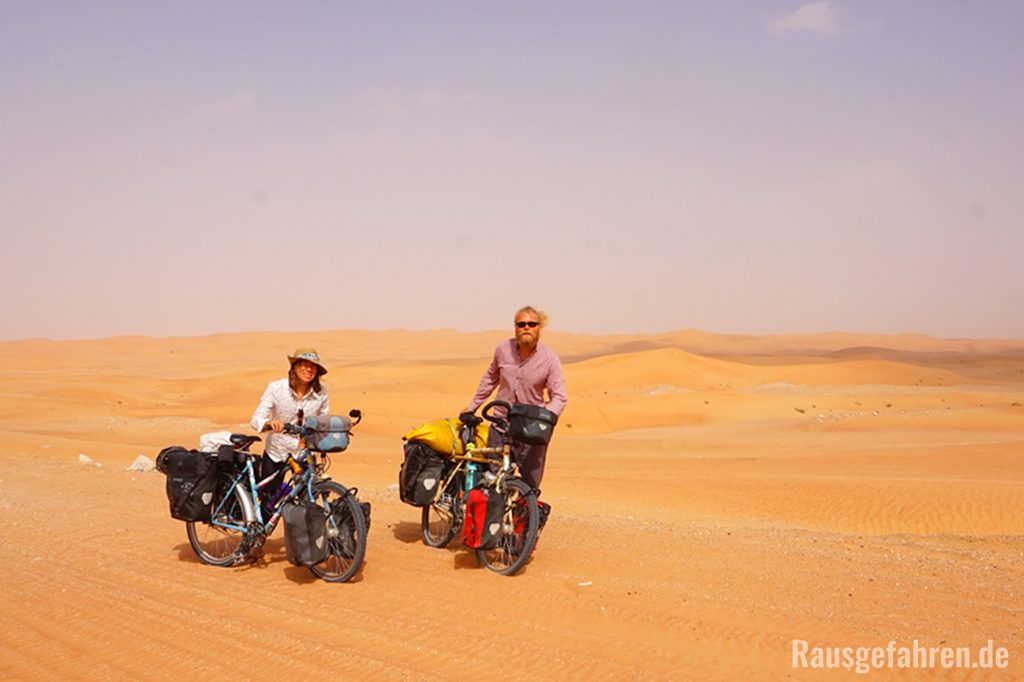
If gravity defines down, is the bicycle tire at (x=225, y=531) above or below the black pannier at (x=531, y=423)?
below

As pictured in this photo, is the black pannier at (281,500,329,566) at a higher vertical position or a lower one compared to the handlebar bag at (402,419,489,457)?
lower

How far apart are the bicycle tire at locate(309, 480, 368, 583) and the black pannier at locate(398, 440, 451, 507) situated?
763 millimetres

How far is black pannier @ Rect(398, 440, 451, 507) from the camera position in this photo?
23.2ft

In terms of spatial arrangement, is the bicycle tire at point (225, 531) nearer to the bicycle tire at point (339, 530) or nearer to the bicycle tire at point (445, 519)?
the bicycle tire at point (339, 530)

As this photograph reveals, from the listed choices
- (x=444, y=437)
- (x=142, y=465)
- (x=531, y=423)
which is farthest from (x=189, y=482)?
(x=142, y=465)

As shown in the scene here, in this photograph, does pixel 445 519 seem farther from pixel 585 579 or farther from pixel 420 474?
pixel 585 579

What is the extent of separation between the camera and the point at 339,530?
20.9 ft

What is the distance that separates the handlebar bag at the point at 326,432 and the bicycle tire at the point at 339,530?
283mm

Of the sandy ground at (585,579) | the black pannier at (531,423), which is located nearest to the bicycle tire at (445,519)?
the sandy ground at (585,579)

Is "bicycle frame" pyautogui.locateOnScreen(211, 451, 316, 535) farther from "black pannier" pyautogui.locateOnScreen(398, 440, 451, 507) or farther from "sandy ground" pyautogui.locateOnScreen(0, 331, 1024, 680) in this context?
"black pannier" pyautogui.locateOnScreen(398, 440, 451, 507)

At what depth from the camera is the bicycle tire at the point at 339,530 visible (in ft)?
20.5

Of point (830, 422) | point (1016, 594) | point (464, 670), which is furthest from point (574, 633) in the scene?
point (830, 422)

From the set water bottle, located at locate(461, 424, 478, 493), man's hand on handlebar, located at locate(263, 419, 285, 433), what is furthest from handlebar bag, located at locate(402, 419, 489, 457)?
man's hand on handlebar, located at locate(263, 419, 285, 433)

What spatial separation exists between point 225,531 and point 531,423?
267 cm
